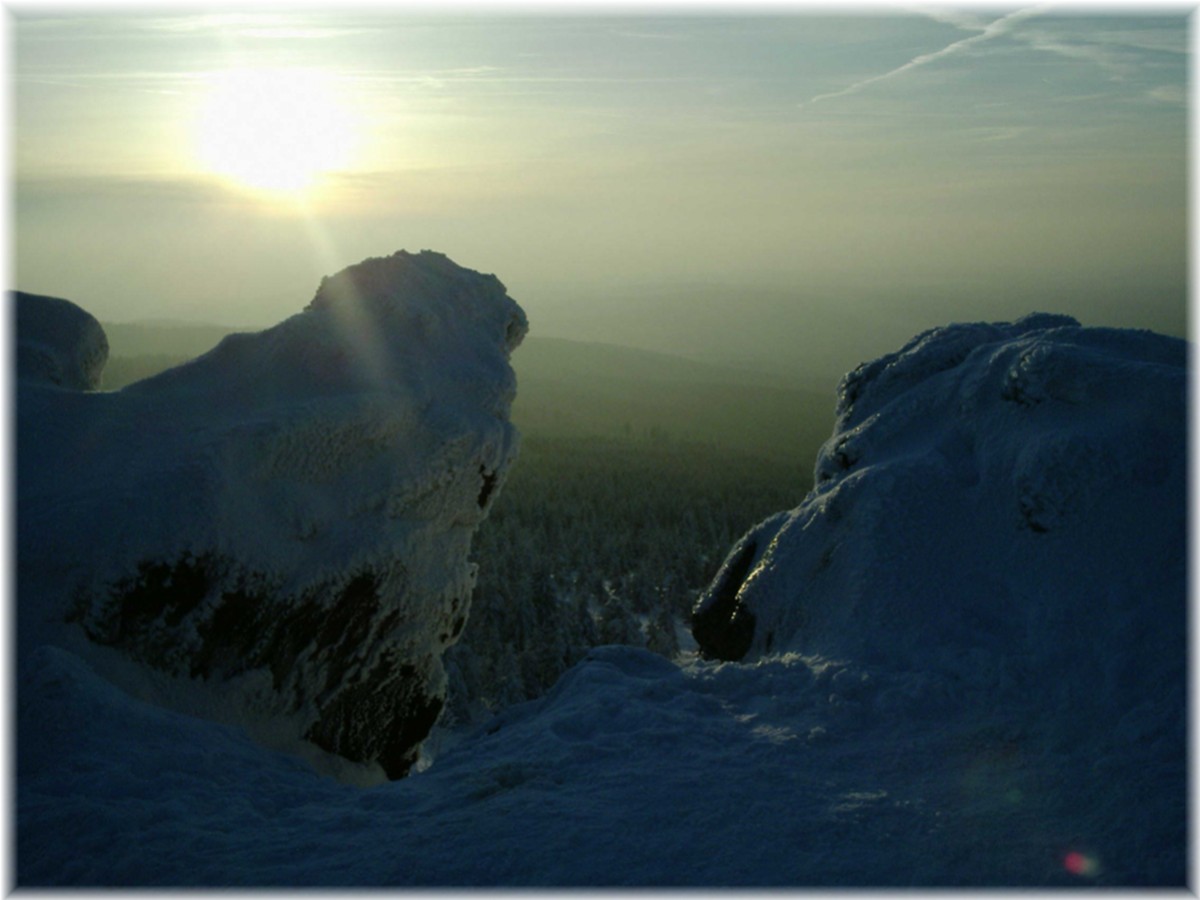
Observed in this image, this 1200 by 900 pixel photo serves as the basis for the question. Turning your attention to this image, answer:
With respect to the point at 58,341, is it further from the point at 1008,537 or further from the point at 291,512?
the point at 1008,537

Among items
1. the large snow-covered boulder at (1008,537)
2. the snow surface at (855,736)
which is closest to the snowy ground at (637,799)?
the snow surface at (855,736)

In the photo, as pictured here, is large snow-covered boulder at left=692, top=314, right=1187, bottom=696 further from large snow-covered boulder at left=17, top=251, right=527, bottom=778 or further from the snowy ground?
large snow-covered boulder at left=17, top=251, right=527, bottom=778

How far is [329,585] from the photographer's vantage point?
7.66 m

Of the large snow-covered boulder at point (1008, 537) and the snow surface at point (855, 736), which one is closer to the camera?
the snow surface at point (855, 736)

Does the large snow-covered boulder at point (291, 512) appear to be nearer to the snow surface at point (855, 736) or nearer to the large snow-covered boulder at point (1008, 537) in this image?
the snow surface at point (855, 736)

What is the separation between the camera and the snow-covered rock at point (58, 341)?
9.43 m

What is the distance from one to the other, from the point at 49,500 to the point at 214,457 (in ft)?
4.03

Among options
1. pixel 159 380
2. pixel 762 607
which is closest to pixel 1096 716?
pixel 762 607

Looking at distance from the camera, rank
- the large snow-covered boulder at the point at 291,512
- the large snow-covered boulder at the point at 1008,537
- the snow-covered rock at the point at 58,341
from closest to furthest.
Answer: the large snow-covered boulder at the point at 1008,537 < the large snow-covered boulder at the point at 291,512 < the snow-covered rock at the point at 58,341

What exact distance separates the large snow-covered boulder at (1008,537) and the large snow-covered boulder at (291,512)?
2.76 m

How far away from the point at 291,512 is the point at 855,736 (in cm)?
468

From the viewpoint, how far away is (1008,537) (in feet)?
21.6

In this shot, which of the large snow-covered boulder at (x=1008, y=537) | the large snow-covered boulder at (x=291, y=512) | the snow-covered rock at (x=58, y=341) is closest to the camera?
the large snow-covered boulder at (x=1008, y=537)

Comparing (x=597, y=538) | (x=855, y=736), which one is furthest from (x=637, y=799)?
(x=597, y=538)
